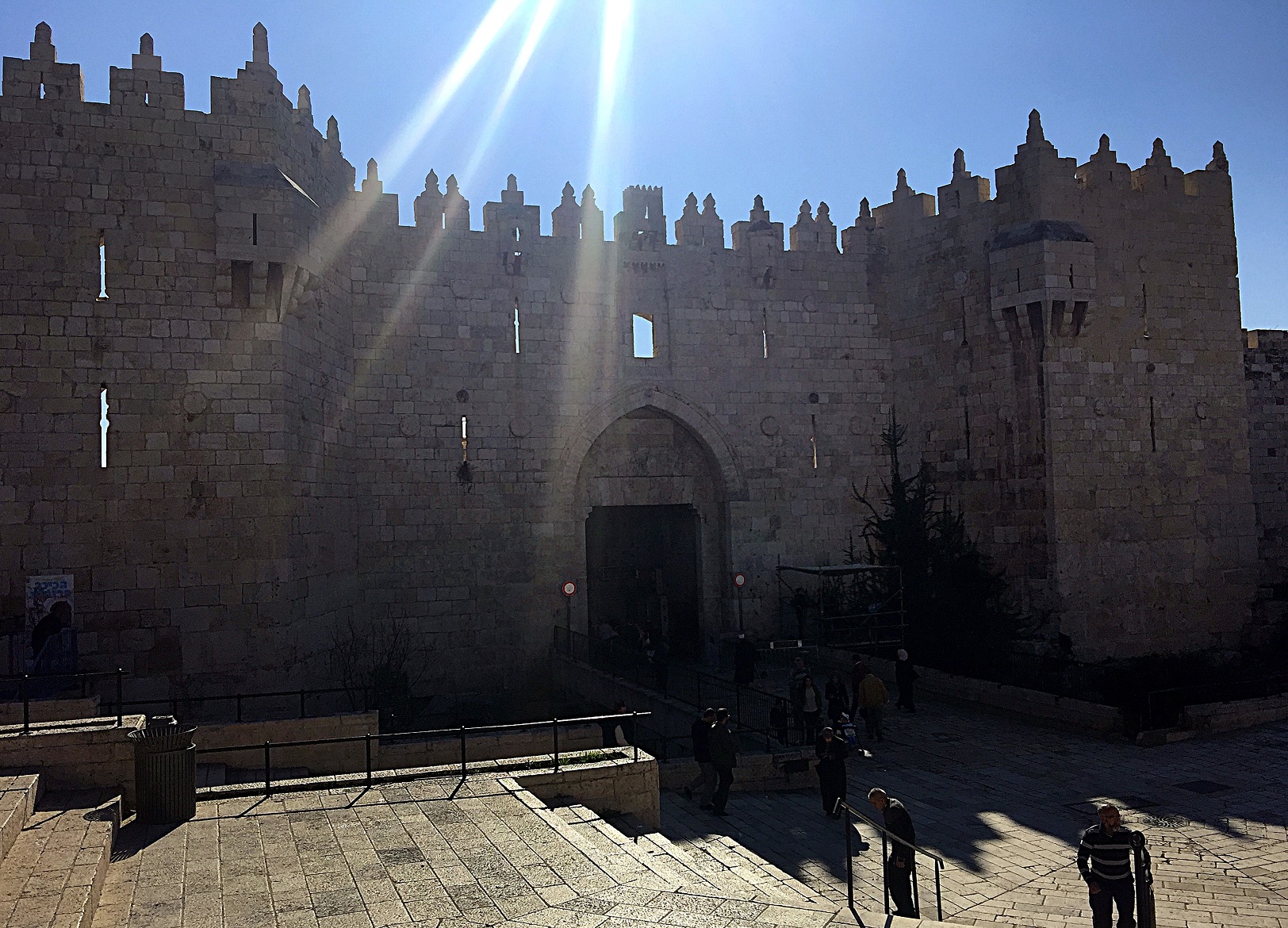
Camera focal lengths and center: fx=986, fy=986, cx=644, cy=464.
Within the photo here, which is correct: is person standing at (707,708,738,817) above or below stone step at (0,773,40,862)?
below

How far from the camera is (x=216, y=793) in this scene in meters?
9.48

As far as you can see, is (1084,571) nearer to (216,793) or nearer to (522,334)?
(522,334)

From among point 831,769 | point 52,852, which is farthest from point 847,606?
point 52,852

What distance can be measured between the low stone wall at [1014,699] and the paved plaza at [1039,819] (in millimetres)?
310

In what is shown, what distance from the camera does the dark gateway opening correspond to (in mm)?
22219

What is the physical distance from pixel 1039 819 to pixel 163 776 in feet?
30.0

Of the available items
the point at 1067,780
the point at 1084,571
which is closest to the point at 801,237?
the point at 1084,571

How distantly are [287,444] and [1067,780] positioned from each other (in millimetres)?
11980

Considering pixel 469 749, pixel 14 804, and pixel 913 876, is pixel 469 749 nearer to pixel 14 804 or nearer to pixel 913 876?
pixel 14 804

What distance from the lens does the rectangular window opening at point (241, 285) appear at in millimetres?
14734

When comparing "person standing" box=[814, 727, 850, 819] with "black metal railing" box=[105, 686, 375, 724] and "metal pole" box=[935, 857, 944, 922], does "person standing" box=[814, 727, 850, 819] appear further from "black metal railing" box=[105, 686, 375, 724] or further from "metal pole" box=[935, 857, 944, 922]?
"black metal railing" box=[105, 686, 375, 724]

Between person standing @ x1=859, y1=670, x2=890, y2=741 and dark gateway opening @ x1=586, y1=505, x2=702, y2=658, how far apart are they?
7437mm

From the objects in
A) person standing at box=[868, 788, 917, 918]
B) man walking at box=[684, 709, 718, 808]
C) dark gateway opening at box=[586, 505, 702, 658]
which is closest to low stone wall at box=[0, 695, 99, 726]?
man walking at box=[684, 709, 718, 808]

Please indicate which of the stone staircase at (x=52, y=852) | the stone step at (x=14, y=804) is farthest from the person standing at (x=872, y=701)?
the stone step at (x=14, y=804)
